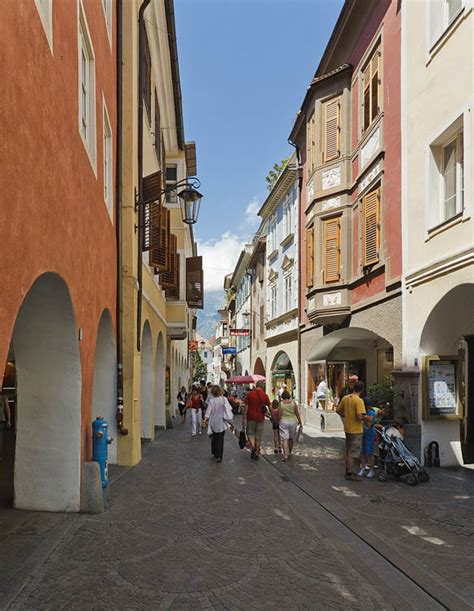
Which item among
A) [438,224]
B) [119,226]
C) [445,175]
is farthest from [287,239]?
[119,226]

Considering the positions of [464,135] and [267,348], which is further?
[267,348]

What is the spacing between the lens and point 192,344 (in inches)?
1999

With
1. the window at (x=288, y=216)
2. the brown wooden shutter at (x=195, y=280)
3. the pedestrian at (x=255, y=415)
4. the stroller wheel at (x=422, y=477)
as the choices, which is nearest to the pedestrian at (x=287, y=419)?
the pedestrian at (x=255, y=415)

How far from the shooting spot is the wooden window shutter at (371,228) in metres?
15.5

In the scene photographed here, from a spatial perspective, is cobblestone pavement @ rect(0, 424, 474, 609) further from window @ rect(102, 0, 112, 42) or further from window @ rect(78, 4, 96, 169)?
window @ rect(102, 0, 112, 42)

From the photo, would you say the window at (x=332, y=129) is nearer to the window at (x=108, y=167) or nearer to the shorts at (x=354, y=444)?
the window at (x=108, y=167)

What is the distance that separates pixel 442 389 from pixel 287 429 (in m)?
3.42

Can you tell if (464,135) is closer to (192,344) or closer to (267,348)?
(267,348)

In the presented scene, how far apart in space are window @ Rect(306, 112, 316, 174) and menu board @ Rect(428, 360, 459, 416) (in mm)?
10068

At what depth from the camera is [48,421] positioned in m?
7.70

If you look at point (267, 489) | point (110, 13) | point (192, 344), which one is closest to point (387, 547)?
point (267, 489)

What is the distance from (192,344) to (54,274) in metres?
44.8

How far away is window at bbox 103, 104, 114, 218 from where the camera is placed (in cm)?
1054

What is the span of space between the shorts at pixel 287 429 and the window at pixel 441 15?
27.5 ft
